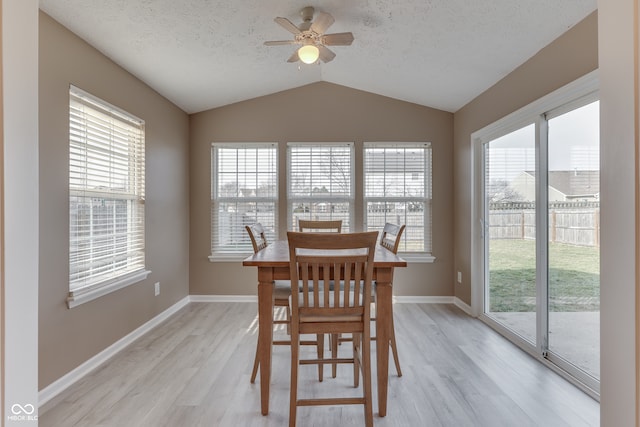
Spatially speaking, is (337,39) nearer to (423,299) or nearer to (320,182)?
(320,182)

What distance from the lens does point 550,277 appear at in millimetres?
2523

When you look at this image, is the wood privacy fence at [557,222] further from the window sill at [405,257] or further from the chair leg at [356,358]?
the chair leg at [356,358]

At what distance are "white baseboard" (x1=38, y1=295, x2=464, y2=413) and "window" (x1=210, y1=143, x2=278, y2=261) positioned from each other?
585 mm

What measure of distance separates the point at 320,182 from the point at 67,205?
2627 millimetres

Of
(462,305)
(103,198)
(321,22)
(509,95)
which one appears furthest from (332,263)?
(462,305)

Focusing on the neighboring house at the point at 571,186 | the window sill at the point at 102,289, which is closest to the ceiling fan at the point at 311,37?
the neighboring house at the point at 571,186

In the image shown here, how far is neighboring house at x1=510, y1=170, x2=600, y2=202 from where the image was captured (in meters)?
2.17

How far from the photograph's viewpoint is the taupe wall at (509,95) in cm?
211

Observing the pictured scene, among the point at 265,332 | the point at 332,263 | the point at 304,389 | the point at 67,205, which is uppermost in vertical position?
the point at 67,205

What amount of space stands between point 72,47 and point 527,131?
11.4 feet

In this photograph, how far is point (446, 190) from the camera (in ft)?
13.7

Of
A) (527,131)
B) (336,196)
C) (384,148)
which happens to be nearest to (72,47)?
(336,196)
